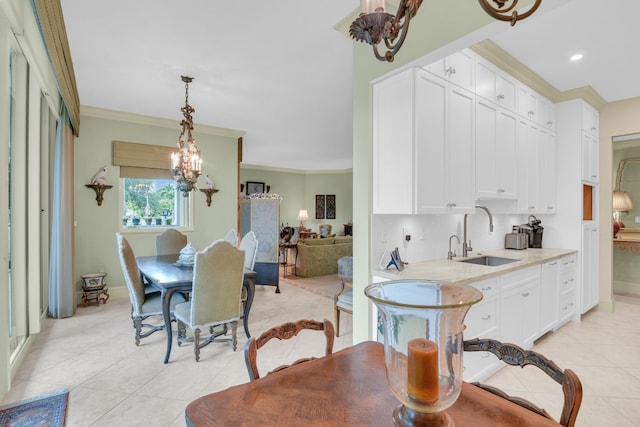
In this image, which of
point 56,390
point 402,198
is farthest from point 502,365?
point 56,390

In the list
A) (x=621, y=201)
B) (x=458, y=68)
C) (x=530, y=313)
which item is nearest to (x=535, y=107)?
(x=458, y=68)

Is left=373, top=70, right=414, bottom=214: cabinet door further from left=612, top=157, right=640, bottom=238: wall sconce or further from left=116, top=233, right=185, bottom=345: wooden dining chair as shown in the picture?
left=612, top=157, right=640, bottom=238: wall sconce

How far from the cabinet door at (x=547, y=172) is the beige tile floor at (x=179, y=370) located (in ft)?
4.66

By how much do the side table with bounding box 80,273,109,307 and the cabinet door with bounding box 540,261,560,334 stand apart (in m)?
5.29

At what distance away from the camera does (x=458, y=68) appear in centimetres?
263

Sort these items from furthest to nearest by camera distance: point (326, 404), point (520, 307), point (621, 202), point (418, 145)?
point (621, 202) < point (520, 307) < point (418, 145) < point (326, 404)

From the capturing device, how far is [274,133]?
6.06 m

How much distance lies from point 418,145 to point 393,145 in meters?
0.19

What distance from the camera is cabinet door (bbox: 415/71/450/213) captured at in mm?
2299

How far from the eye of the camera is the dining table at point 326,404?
83 cm

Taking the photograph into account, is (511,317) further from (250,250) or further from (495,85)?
(250,250)

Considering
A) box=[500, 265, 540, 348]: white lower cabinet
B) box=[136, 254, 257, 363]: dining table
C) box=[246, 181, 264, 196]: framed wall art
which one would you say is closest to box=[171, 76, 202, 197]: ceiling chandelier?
box=[136, 254, 257, 363]: dining table

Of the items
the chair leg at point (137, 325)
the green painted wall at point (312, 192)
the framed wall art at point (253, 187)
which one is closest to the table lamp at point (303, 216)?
the green painted wall at point (312, 192)

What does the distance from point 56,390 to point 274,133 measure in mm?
4765
